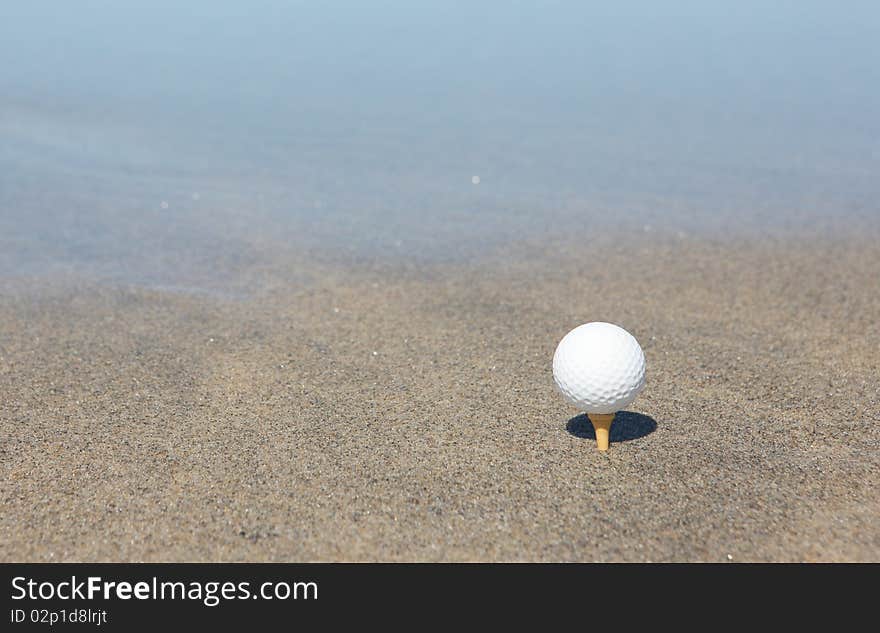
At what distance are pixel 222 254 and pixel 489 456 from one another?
732 centimetres

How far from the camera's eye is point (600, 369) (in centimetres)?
683

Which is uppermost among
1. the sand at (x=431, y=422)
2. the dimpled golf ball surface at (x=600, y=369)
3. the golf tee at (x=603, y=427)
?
the dimpled golf ball surface at (x=600, y=369)

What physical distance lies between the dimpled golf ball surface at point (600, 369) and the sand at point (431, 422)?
1.51 feet

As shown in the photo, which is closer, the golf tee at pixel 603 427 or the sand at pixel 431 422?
the sand at pixel 431 422

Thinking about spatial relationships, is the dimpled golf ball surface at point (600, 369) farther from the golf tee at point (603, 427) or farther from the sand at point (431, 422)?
the sand at point (431, 422)

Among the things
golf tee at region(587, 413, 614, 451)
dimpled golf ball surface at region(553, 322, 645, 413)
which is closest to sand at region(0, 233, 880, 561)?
golf tee at region(587, 413, 614, 451)

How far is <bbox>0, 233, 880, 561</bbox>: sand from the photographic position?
597 centimetres

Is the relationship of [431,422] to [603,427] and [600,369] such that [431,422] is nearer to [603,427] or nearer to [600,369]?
[603,427]

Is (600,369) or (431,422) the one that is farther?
(431,422)

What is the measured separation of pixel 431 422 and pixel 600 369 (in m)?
1.60

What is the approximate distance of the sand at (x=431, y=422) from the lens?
5.97 meters

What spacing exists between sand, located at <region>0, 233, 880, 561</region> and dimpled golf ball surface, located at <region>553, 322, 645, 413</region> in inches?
18.1

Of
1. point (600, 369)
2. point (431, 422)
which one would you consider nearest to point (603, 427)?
point (600, 369)

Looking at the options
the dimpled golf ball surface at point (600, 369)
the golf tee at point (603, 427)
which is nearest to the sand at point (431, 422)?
the golf tee at point (603, 427)
